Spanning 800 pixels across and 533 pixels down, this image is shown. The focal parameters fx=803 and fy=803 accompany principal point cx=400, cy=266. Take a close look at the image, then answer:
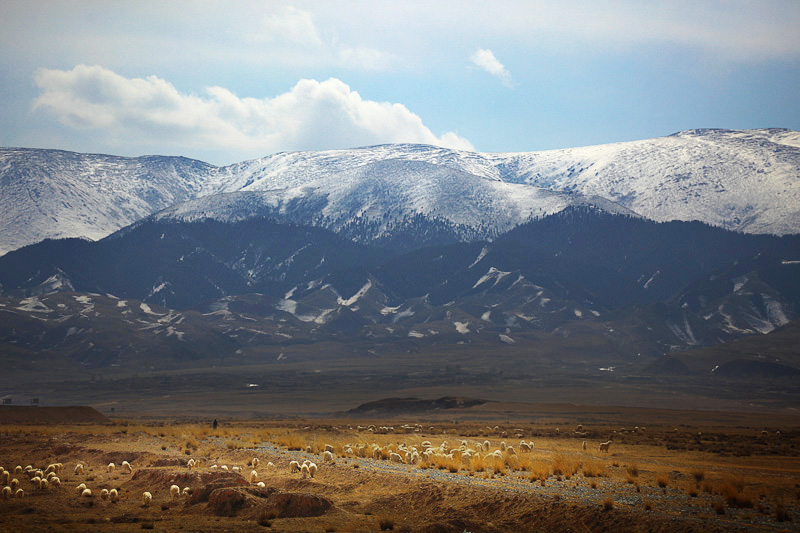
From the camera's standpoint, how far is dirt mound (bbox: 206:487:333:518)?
27609 mm

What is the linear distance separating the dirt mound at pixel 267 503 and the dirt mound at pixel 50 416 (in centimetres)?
5289

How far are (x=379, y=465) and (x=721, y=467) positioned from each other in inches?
663

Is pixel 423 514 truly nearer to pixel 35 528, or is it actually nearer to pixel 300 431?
pixel 35 528

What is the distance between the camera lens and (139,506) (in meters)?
29.9

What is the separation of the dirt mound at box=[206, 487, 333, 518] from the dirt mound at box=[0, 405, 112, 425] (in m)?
52.9

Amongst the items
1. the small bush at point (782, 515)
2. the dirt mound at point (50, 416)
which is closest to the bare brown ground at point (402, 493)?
the small bush at point (782, 515)

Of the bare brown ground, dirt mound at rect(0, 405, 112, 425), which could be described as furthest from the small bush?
dirt mound at rect(0, 405, 112, 425)

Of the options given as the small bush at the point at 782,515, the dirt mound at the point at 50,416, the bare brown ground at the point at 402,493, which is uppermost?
the small bush at the point at 782,515

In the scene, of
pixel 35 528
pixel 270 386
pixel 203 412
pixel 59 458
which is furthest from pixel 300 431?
pixel 270 386

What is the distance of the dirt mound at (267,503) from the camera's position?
27.6 m

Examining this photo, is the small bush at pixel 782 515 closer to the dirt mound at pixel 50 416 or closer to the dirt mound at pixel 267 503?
the dirt mound at pixel 267 503

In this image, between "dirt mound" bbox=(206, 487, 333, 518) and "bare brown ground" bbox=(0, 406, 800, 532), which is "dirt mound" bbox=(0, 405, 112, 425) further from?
"dirt mound" bbox=(206, 487, 333, 518)

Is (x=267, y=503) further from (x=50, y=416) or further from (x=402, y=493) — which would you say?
(x=50, y=416)

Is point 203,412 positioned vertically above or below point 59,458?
below
